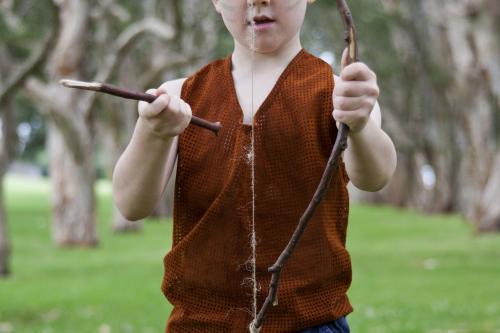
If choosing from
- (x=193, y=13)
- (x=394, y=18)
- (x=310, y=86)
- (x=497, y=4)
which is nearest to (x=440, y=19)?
(x=394, y=18)

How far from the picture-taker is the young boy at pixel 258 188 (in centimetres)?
251

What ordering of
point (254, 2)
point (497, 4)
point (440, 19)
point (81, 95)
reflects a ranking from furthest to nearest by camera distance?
point (440, 19) → point (81, 95) → point (497, 4) → point (254, 2)

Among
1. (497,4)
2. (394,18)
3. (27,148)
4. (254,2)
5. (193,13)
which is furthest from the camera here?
(27,148)

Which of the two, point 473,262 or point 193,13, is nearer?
point 473,262

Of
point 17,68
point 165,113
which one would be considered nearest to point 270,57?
point 165,113

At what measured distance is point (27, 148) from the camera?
4809cm

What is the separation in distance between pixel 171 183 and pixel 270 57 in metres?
0.45

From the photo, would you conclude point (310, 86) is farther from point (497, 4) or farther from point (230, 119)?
point (497, 4)

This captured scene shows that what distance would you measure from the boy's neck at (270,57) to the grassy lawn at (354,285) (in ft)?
17.8

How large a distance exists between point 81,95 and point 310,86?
47.2ft

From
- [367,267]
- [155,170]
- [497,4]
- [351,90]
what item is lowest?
[367,267]

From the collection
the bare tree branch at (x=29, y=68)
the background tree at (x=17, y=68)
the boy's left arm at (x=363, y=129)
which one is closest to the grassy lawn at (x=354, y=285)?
the background tree at (x=17, y=68)

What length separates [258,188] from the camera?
99.3 inches

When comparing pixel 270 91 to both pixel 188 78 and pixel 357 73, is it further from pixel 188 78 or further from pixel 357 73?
pixel 357 73
